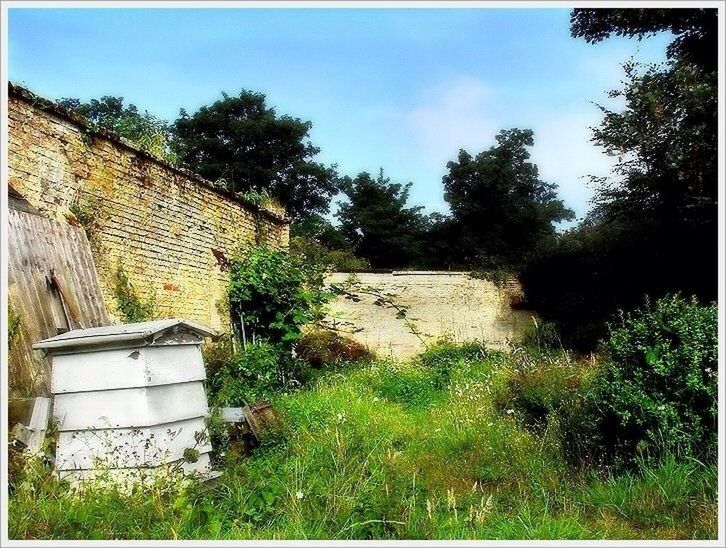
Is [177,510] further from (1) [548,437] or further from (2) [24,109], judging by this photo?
(2) [24,109]

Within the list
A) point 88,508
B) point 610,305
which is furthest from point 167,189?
point 610,305

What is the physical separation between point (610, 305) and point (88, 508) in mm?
12761

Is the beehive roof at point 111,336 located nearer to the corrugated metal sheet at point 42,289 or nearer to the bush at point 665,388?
the corrugated metal sheet at point 42,289

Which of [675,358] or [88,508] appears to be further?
[675,358]

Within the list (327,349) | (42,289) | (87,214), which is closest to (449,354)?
(327,349)

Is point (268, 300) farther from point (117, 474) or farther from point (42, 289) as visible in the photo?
point (117, 474)

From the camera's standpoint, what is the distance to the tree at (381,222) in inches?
1147

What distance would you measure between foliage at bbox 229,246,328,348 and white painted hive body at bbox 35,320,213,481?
5.33m

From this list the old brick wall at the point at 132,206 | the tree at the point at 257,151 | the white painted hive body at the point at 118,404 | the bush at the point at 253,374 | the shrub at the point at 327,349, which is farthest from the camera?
the tree at the point at 257,151

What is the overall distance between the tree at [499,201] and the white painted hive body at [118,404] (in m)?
23.9

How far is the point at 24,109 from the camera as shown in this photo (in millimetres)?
6199

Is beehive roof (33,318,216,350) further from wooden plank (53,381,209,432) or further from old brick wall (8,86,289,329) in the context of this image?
old brick wall (8,86,289,329)

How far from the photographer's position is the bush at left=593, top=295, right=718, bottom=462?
4.56 metres

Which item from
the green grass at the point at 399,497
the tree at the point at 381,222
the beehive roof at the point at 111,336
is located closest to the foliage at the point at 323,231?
the tree at the point at 381,222
